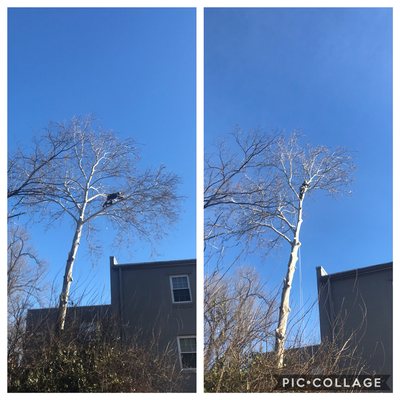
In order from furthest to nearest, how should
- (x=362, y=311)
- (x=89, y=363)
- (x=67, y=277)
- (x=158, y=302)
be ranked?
1. (x=158, y=302)
2. (x=67, y=277)
3. (x=89, y=363)
4. (x=362, y=311)

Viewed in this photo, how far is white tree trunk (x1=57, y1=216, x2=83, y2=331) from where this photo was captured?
505 cm

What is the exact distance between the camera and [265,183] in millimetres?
4852

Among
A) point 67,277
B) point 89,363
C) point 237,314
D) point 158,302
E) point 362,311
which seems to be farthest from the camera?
point 158,302

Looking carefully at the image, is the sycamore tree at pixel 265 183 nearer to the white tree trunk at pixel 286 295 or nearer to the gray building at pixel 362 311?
the white tree trunk at pixel 286 295

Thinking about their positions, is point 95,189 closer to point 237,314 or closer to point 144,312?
point 144,312

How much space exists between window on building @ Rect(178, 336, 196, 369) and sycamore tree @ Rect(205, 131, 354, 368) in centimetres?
82

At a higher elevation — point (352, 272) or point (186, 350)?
point (352, 272)

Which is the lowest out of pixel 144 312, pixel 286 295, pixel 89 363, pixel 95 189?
pixel 89 363

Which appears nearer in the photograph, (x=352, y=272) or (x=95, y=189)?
(x=352, y=272)

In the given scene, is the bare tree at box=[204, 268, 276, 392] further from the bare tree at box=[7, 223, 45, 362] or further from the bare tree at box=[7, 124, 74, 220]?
the bare tree at box=[7, 124, 74, 220]

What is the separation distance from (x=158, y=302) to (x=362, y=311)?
1.72m

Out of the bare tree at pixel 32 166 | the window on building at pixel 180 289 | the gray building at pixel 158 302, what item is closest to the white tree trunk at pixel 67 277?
the gray building at pixel 158 302

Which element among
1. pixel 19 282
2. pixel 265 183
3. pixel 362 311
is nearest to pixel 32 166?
pixel 19 282
